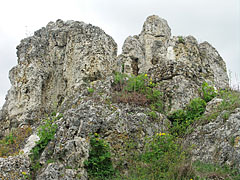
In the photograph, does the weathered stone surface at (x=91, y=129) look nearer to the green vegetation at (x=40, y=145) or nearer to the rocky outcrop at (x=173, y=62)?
the green vegetation at (x=40, y=145)

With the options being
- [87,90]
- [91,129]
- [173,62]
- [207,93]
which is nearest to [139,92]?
[87,90]

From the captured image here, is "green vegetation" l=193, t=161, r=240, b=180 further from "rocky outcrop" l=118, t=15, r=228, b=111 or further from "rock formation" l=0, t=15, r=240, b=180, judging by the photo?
"rocky outcrop" l=118, t=15, r=228, b=111

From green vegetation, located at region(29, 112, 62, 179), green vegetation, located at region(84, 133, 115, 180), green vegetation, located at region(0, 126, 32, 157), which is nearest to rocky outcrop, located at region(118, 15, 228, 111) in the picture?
green vegetation, located at region(84, 133, 115, 180)

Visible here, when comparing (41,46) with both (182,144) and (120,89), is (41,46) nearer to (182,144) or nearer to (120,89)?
(120,89)

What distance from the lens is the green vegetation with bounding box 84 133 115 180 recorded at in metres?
7.09

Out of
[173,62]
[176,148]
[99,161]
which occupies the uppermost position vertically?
[173,62]

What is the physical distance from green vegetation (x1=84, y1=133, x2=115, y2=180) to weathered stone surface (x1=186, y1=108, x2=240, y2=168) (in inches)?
96.6

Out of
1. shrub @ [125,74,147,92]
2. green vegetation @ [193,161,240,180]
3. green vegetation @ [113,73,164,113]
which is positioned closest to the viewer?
green vegetation @ [193,161,240,180]

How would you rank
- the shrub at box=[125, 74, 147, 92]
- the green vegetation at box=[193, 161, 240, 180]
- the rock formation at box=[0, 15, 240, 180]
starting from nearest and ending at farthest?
the green vegetation at box=[193, 161, 240, 180], the rock formation at box=[0, 15, 240, 180], the shrub at box=[125, 74, 147, 92]

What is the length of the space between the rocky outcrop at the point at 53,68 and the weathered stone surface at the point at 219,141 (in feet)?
20.3

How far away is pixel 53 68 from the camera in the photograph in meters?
15.5

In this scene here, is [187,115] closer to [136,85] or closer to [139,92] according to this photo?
[139,92]

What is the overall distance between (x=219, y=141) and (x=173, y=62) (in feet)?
16.2

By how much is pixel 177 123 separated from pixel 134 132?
1623 millimetres
